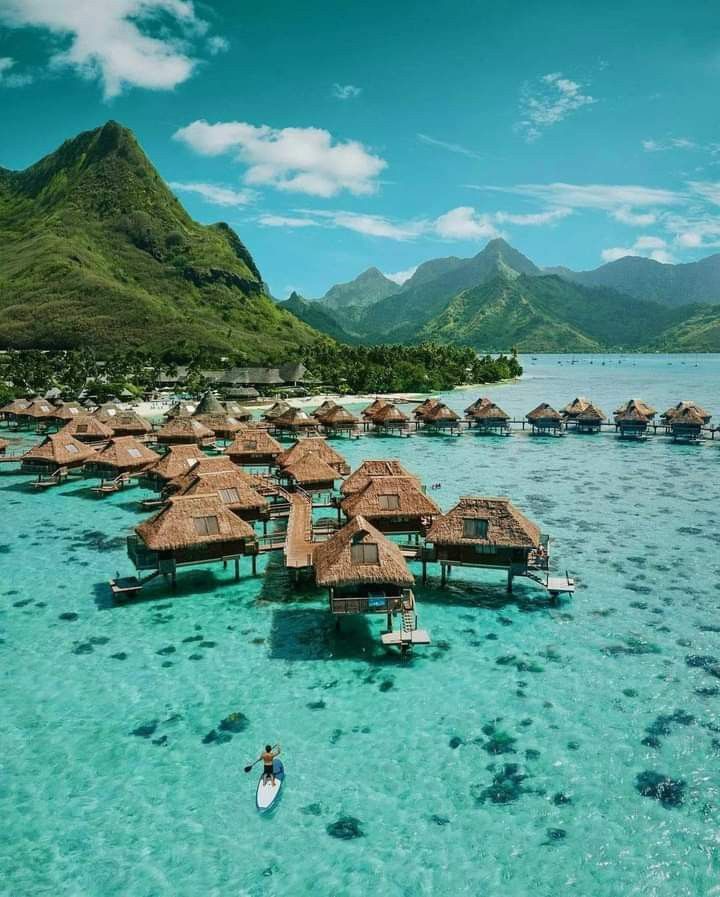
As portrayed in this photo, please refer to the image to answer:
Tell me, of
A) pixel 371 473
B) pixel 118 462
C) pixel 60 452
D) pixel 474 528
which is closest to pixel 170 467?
pixel 118 462

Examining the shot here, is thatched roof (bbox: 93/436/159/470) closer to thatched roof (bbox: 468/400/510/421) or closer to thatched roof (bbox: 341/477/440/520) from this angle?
thatched roof (bbox: 341/477/440/520)

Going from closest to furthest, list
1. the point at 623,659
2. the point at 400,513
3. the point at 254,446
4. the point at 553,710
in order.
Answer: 1. the point at 553,710
2. the point at 623,659
3. the point at 400,513
4. the point at 254,446

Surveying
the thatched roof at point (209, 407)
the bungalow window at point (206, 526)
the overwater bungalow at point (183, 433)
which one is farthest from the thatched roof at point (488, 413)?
the bungalow window at point (206, 526)

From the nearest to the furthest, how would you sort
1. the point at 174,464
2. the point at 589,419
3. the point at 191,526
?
1. the point at 191,526
2. the point at 174,464
3. the point at 589,419

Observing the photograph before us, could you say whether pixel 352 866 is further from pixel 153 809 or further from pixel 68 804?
pixel 68 804

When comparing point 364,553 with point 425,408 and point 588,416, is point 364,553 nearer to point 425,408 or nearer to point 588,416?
point 425,408

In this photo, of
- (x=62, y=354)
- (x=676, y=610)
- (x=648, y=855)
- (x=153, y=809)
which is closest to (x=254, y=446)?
(x=676, y=610)
